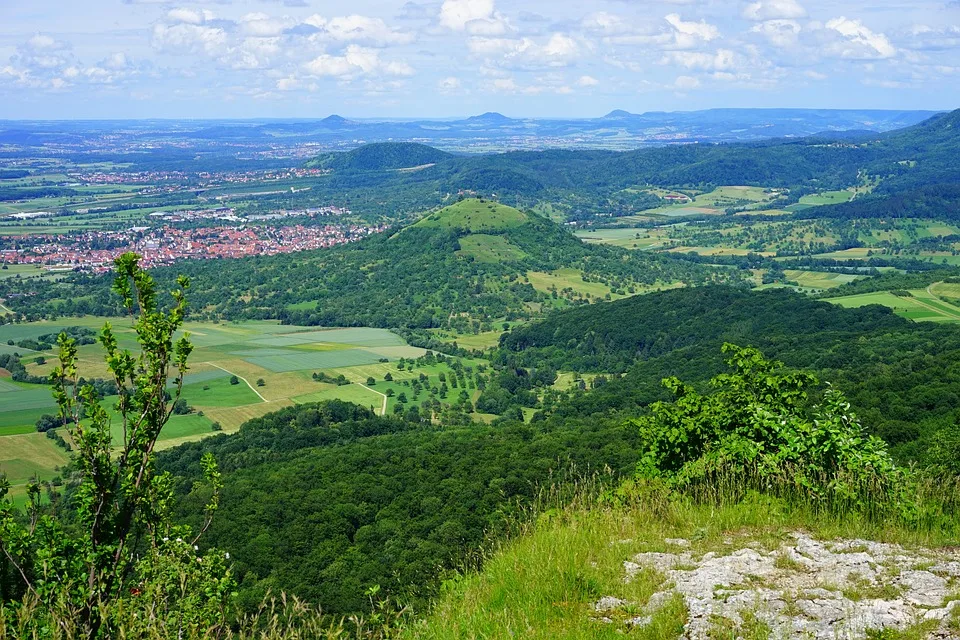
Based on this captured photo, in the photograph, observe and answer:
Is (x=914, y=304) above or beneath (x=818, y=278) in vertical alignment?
above

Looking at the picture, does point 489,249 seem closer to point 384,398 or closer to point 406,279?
point 406,279

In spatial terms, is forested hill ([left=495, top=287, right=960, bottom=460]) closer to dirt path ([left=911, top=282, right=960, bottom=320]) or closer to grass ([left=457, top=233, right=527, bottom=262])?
dirt path ([left=911, top=282, right=960, bottom=320])

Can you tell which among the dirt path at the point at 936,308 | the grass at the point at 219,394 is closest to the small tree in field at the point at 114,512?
the grass at the point at 219,394

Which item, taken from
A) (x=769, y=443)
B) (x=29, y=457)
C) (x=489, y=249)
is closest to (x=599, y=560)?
(x=769, y=443)

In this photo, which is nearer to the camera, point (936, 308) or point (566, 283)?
point (936, 308)

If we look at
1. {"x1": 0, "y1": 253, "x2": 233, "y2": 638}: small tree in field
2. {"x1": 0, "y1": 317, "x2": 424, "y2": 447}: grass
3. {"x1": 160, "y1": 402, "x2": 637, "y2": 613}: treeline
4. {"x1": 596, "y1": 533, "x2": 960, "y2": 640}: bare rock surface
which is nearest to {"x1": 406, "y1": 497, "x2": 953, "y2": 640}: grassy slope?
{"x1": 596, "y1": 533, "x2": 960, "y2": 640}: bare rock surface

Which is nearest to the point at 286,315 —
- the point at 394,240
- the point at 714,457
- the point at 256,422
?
the point at 394,240

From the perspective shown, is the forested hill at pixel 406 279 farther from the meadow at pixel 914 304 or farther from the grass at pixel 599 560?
the grass at pixel 599 560

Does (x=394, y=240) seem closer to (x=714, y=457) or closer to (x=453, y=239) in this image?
(x=453, y=239)
